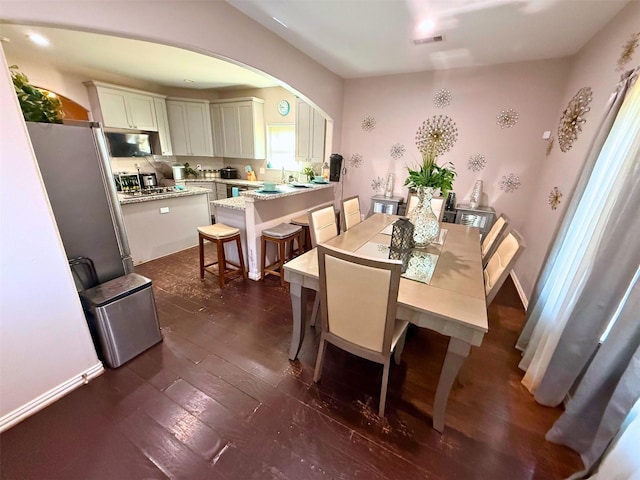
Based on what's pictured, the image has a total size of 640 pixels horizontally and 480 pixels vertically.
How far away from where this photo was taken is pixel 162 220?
3619 mm

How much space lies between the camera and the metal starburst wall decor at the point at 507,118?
3.43m

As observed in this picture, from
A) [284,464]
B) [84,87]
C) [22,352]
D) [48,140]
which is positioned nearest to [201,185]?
[84,87]

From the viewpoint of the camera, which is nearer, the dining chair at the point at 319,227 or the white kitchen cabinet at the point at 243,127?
the dining chair at the point at 319,227

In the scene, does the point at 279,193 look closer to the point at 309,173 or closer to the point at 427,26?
the point at 309,173

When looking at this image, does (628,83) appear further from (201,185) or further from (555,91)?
(201,185)

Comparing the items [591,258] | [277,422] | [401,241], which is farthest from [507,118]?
[277,422]

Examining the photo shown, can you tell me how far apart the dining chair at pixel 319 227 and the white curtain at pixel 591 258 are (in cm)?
163

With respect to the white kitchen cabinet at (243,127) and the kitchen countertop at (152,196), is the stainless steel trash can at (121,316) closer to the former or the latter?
the kitchen countertop at (152,196)

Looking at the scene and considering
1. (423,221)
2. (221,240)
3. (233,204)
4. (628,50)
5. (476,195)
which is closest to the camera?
(628,50)

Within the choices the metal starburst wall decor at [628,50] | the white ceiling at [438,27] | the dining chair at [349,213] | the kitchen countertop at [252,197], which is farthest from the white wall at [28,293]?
the metal starburst wall decor at [628,50]

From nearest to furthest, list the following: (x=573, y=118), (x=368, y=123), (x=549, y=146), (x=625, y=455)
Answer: (x=625, y=455) → (x=573, y=118) → (x=549, y=146) → (x=368, y=123)

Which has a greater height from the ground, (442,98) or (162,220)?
(442,98)

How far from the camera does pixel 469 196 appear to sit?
3.88m

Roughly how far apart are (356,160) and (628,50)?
3.12 metres
